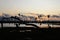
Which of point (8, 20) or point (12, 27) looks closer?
point (8, 20)

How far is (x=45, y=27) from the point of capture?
10.1 m
